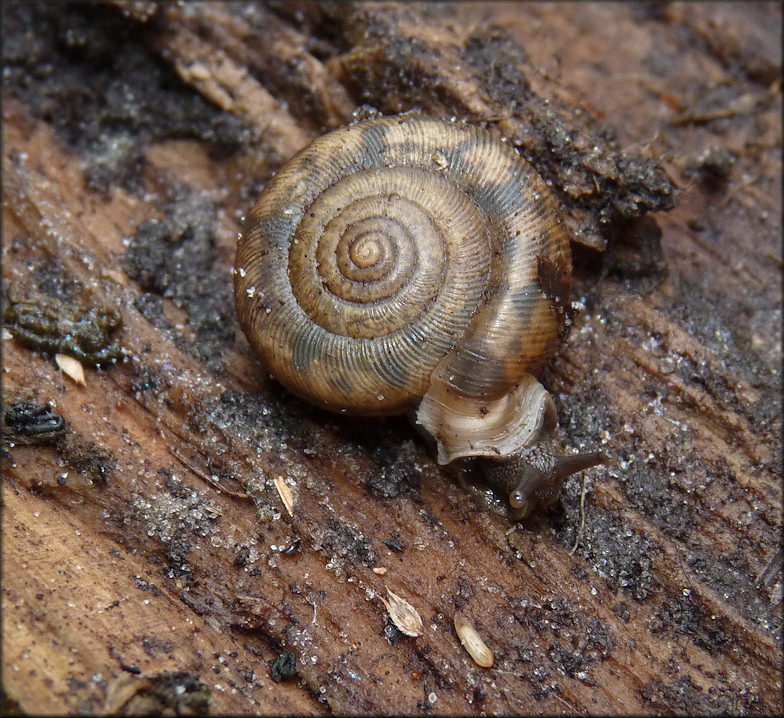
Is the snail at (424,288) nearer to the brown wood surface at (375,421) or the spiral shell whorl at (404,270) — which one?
the spiral shell whorl at (404,270)

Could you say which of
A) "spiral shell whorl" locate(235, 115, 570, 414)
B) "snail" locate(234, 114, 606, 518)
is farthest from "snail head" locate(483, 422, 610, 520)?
"spiral shell whorl" locate(235, 115, 570, 414)

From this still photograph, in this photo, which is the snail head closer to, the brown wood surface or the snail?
the snail

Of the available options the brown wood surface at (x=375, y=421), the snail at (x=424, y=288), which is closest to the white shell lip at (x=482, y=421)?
the snail at (x=424, y=288)

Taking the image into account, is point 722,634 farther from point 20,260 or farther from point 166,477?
point 20,260

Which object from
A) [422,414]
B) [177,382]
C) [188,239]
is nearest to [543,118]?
[422,414]

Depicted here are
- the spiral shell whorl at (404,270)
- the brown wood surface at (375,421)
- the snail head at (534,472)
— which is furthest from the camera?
the snail head at (534,472)

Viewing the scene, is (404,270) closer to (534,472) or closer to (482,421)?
(482,421)

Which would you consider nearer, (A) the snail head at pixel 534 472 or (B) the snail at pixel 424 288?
(B) the snail at pixel 424 288
